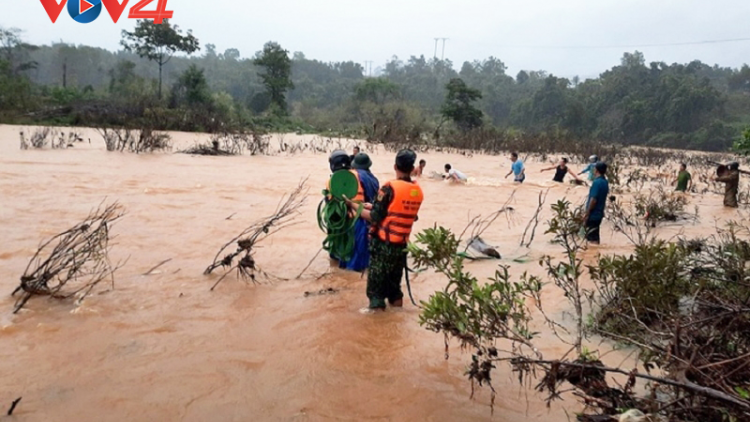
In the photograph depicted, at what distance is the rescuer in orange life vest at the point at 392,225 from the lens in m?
4.21

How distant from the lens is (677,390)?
2295 mm

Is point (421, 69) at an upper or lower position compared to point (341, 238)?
upper

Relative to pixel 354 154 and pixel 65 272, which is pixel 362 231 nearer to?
pixel 65 272

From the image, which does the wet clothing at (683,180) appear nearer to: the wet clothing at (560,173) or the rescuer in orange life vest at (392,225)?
the wet clothing at (560,173)

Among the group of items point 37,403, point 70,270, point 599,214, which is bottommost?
point 37,403

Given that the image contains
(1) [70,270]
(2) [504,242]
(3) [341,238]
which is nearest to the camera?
(1) [70,270]

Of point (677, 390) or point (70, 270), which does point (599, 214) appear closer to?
point (677, 390)

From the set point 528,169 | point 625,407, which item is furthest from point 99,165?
point 528,169

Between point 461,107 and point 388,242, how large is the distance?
31241 millimetres

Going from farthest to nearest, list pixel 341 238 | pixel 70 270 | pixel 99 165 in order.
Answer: pixel 99 165
pixel 341 238
pixel 70 270

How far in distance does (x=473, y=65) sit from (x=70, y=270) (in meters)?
94.9

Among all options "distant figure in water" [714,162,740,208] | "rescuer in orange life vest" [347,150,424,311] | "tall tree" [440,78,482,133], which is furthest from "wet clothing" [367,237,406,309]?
"tall tree" [440,78,482,133]

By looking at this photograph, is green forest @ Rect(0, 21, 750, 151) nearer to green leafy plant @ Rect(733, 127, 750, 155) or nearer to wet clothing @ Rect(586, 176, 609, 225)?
green leafy plant @ Rect(733, 127, 750, 155)

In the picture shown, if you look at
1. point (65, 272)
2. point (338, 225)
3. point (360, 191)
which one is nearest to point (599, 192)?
point (360, 191)
